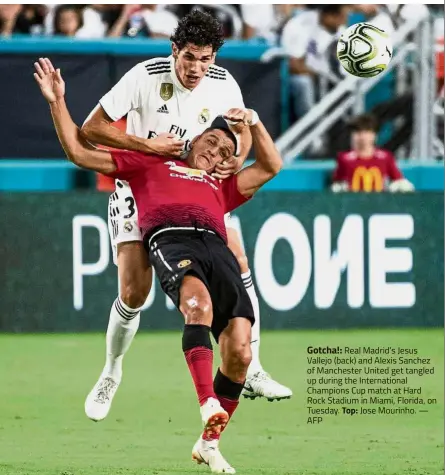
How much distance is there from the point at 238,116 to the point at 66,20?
689 cm

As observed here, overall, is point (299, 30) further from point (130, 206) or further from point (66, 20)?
point (130, 206)

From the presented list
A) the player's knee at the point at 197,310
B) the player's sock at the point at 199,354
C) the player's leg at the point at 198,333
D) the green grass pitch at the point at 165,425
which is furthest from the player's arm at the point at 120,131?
the green grass pitch at the point at 165,425

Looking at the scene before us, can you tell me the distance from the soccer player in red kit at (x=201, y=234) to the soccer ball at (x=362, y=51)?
0.97 meters

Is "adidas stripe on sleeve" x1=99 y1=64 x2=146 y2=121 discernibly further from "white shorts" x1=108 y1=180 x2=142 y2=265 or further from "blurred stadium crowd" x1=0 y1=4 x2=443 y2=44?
"blurred stadium crowd" x1=0 y1=4 x2=443 y2=44

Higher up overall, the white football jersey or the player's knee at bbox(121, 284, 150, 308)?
the white football jersey

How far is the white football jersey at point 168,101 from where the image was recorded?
26.7 feet

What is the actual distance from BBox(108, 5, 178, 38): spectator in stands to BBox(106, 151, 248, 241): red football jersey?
21.5ft

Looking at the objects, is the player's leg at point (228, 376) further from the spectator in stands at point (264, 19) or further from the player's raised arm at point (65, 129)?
the spectator in stands at point (264, 19)

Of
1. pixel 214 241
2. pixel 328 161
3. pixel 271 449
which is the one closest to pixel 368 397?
pixel 271 449

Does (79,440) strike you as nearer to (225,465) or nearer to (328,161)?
(225,465)

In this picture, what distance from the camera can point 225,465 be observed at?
710 centimetres

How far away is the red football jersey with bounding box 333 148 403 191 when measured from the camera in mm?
13273

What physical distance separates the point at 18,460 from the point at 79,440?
2.66 feet

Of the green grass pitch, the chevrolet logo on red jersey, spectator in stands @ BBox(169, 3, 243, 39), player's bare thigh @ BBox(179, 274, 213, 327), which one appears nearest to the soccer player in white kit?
the chevrolet logo on red jersey
